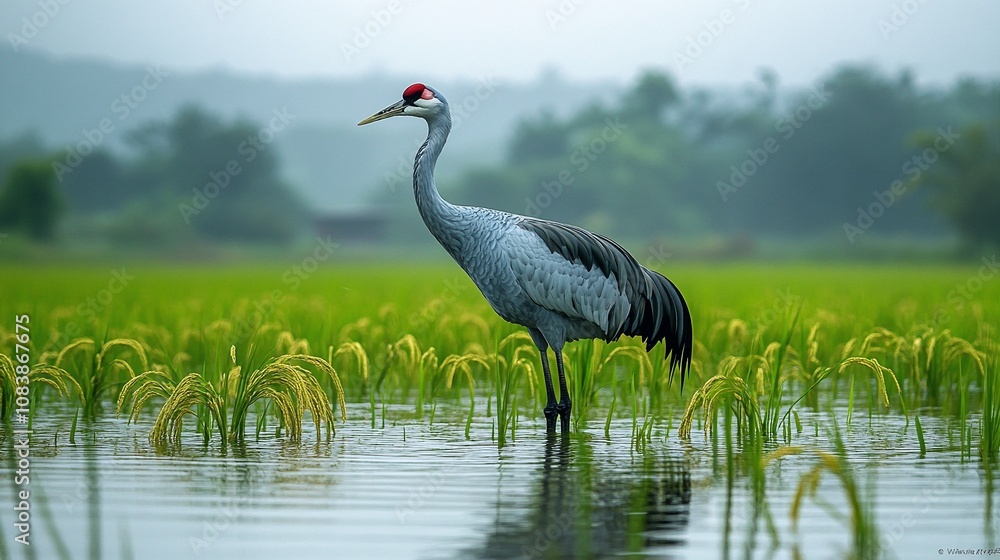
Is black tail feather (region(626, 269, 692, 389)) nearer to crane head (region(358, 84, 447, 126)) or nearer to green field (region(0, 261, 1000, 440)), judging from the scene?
green field (region(0, 261, 1000, 440))

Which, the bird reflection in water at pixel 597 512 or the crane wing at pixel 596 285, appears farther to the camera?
the crane wing at pixel 596 285

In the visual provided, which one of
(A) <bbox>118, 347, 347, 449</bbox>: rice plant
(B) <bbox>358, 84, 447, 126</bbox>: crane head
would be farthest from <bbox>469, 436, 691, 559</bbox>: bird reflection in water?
(B) <bbox>358, 84, 447, 126</bbox>: crane head

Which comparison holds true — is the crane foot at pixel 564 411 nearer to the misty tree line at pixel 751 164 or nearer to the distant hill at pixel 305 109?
the misty tree line at pixel 751 164

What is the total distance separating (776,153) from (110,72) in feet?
416

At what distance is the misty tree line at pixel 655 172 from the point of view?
69750mm

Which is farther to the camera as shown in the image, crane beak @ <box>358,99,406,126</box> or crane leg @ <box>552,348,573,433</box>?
crane beak @ <box>358,99,406,126</box>

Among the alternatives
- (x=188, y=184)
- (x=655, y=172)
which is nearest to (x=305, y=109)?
(x=188, y=184)

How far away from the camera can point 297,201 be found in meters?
88.4

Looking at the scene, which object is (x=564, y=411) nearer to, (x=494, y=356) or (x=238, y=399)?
(x=238, y=399)

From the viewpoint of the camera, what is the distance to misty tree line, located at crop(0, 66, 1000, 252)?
69750 mm

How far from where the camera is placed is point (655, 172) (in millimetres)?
79250

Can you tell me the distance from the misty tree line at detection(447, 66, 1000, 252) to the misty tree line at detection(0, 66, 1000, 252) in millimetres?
102

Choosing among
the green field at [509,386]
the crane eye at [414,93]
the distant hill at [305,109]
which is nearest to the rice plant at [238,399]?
the green field at [509,386]

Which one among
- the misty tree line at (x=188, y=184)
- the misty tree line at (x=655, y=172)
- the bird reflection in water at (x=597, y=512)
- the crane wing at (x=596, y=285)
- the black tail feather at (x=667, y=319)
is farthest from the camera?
the misty tree line at (x=188, y=184)
